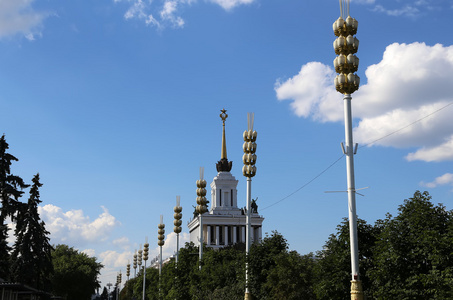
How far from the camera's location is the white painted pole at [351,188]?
786 inches

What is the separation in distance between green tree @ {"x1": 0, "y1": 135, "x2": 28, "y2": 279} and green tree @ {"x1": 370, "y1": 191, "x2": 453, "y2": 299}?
2605cm

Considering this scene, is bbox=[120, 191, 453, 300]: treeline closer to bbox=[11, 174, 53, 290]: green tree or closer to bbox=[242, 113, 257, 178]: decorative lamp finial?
bbox=[242, 113, 257, 178]: decorative lamp finial

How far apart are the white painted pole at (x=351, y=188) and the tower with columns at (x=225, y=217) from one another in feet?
271

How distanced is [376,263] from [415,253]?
1.79 m

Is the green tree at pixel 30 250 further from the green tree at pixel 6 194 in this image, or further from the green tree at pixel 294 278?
the green tree at pixel 294 278

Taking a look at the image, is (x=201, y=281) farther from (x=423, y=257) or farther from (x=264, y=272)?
(x=423, y=257)

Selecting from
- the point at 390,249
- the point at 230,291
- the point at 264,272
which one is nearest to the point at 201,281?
the point at 230,291

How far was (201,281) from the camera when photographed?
137ft

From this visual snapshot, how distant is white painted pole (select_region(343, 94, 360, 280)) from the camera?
19953 millimetres

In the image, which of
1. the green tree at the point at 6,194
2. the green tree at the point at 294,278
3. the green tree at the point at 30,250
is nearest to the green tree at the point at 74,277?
the green tree at the point at 30,250

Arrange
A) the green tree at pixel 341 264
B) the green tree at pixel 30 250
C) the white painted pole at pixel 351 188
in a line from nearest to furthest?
the white painted pole at pixel 351 188 < the green tree at pixel 341 264 < the green tree at pixel 30 250

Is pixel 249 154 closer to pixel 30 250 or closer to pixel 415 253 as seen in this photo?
pixel 415 253

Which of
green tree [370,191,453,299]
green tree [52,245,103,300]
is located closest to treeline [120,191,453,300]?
green tree [370,191,453,299]

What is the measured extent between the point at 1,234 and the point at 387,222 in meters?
26.8
